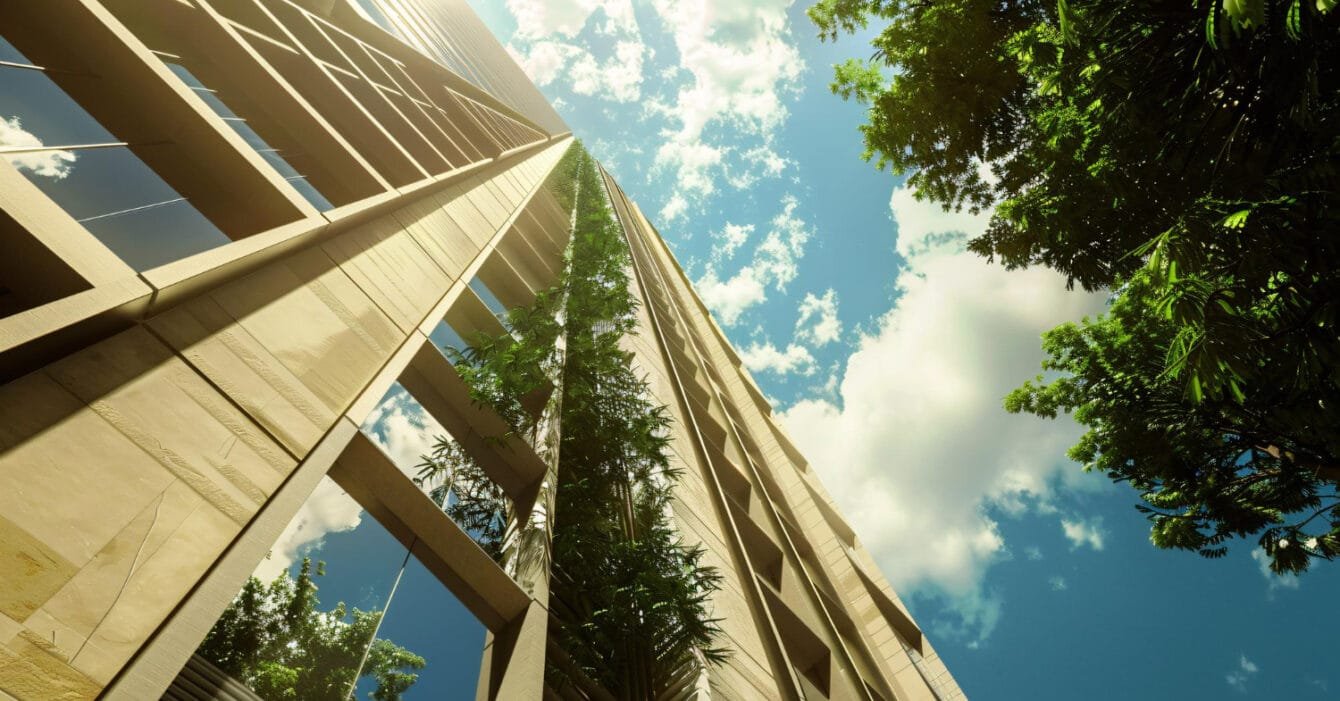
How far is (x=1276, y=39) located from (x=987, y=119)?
537 centimetres

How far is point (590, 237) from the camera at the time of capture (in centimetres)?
1207

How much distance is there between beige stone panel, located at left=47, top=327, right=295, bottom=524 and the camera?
9.02ft

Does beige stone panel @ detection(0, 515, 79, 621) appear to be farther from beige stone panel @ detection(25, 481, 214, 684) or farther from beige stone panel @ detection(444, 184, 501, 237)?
beige stone panel @ detection(444, 184, 501, 237)

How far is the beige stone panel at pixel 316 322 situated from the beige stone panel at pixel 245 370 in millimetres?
85

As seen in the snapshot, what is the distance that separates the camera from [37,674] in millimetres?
2092

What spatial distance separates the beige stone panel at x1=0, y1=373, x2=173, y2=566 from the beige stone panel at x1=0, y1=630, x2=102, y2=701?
1.12ft

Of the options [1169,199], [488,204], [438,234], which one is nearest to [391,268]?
[438,234]

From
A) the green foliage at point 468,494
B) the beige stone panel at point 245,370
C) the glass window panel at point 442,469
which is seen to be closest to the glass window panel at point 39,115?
the beige stone panel at point 245,370

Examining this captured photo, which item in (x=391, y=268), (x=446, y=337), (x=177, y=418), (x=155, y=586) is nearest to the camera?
(x=155, y=586)

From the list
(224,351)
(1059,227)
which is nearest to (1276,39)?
(1059,227)

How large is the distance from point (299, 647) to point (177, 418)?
1.39m

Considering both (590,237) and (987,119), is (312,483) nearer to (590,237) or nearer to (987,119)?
(590,237)

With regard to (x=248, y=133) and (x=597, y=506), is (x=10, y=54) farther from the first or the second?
(x=597, y=506)

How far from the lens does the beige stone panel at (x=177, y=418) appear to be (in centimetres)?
275
